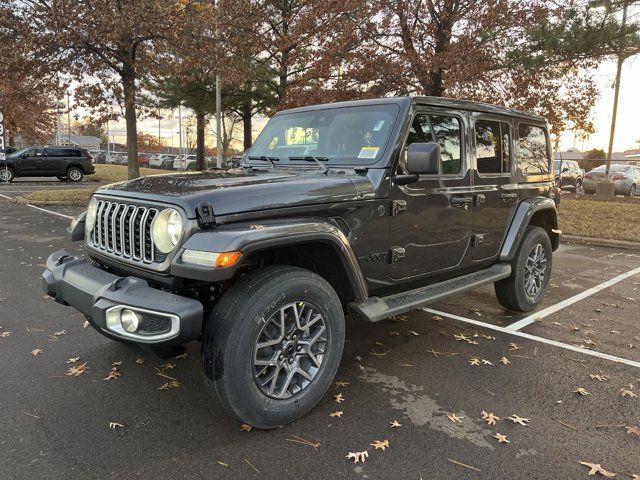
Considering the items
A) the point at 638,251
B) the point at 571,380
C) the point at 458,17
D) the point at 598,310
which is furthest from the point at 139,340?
the point at 458,17

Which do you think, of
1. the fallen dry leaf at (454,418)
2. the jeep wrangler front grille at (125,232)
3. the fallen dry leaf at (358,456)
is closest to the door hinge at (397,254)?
the fallen dry leaf at (454,418)

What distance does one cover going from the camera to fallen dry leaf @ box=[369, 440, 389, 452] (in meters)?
2.74

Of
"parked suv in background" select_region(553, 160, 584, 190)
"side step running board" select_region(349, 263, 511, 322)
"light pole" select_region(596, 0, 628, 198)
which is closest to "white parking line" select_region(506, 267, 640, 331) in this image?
"side step running board" select_region(349, 263, 511, 322)

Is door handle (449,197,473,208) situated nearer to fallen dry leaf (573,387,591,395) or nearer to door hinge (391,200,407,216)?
door hinge (391,200,407,216)

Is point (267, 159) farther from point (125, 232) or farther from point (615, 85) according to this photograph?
point (615, 85)

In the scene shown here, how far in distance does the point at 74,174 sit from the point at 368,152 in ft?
73.9

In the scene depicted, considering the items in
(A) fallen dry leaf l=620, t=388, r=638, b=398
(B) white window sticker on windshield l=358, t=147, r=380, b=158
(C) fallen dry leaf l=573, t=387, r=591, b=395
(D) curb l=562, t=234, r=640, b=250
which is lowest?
(A) fallen dry leaf l=620, t=388, r=638, b=398

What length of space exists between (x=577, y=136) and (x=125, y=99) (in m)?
13.4

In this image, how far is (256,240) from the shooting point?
2.61 meters

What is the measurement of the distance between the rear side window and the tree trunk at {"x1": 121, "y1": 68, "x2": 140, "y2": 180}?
42.2ft

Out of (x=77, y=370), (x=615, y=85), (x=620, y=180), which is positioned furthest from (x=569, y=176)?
(x=77, y=370)

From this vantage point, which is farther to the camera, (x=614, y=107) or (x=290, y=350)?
(x=614, y=107)

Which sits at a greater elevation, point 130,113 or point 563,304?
point 130,113

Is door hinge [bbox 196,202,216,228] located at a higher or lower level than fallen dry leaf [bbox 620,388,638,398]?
higher
